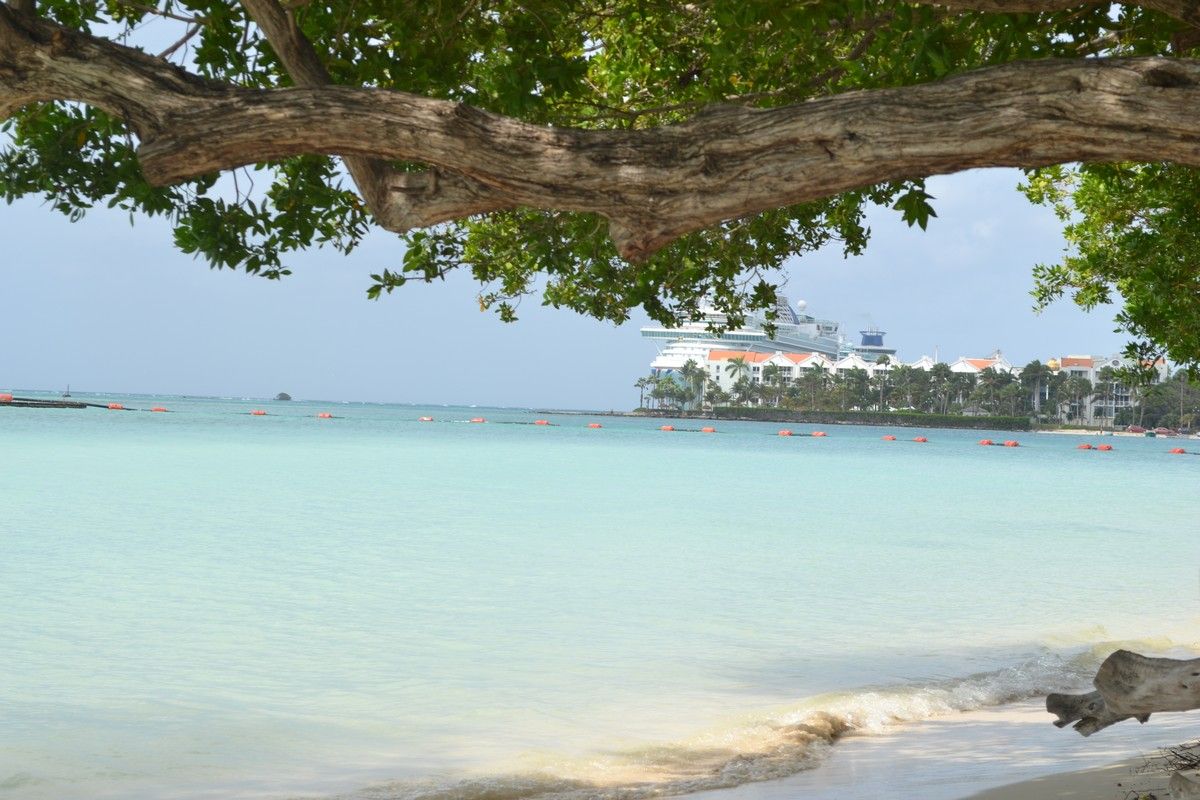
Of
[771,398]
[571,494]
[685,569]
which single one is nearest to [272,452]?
[571,494]

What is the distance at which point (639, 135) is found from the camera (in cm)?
264

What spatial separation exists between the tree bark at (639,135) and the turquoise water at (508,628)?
2.90 m

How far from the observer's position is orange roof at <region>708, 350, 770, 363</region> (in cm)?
11628

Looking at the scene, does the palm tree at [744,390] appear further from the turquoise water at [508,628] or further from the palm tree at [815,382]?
the turquoise water at [508,628]

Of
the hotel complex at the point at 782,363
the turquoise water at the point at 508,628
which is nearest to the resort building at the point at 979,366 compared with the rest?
the hotel complex at the point at 782,363

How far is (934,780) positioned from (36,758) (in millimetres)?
3943

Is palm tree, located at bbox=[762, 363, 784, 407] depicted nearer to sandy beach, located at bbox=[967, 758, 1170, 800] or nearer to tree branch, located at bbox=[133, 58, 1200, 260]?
sandy beach, located at bbox=[967, 758, 1170, 800]

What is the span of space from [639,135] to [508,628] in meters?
6.56

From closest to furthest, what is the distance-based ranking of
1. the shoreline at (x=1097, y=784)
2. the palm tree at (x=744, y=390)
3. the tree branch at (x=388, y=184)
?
the tree branch at (x=388, y=184)
the shoreline at (x=1097, y=784)
the palm tree at (x=744, y=390)

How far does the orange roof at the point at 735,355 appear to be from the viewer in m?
116

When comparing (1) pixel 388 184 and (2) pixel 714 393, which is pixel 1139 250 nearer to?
(1) pixel 388 184

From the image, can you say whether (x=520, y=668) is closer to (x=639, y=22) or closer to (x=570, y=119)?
(x=570, y=119)

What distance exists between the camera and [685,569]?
1198 cm

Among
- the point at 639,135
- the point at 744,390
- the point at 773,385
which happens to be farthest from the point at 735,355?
the point at 639,135
